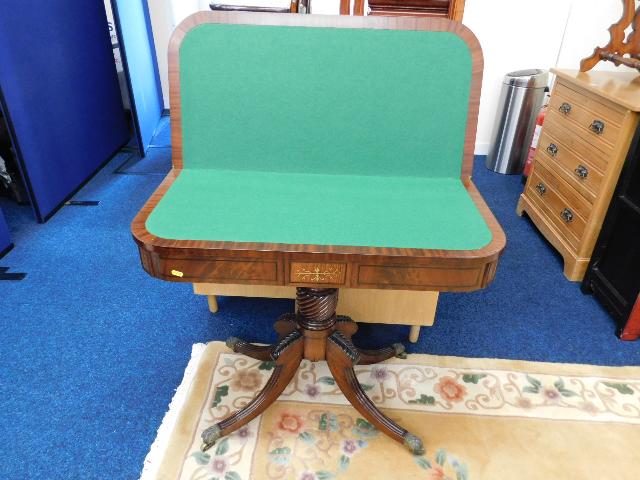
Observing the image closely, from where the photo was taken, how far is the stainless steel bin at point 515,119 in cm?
330

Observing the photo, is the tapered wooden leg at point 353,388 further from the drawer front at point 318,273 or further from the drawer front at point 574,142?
the drawer front at point 574,142

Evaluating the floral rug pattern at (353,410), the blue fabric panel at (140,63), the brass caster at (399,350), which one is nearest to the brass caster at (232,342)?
the floral rug pattern at (353,410)

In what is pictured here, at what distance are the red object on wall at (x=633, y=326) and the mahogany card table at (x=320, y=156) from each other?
1.14m

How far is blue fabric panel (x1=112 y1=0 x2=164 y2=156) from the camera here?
10.9 ft

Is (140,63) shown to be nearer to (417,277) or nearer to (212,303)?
(212,303)

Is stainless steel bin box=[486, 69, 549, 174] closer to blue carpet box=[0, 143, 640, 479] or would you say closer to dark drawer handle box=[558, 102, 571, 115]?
dark drawer handle box=[558, 102, 571, 115]

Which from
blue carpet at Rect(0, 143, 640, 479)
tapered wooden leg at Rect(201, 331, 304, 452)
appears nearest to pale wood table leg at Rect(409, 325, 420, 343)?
blue carpet at Rect(0, 143, 640, 479)

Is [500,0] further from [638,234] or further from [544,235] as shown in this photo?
[638,234]

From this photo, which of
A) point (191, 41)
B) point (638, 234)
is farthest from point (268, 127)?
point (638, 234)

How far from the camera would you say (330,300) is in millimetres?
1415

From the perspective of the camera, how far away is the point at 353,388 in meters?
1.50

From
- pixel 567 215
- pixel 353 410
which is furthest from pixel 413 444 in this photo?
pixel 567 215

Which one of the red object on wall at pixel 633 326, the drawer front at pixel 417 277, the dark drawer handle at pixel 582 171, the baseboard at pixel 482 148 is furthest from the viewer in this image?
the baseboard at pixel 482 148

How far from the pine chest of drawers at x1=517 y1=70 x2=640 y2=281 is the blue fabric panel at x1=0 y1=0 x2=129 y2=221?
2.85m
